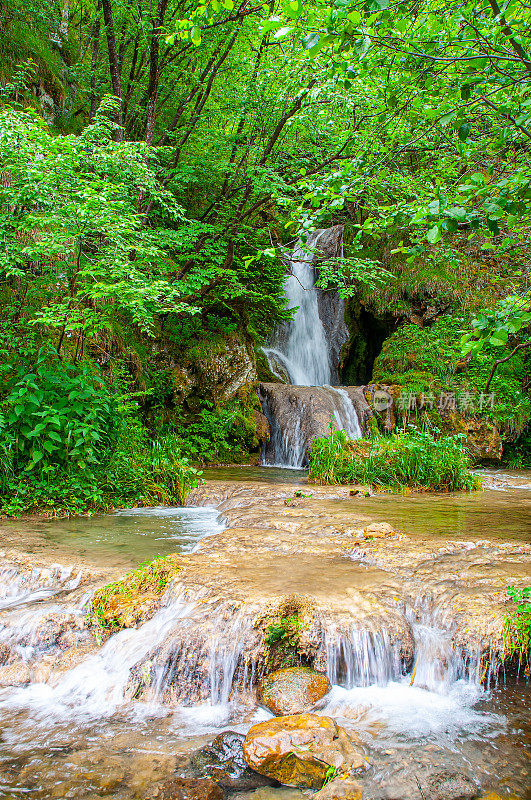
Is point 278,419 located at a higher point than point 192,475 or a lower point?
higher

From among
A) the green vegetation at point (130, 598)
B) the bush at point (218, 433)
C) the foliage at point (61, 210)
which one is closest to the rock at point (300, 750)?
the green vegetation at point (130, 598)

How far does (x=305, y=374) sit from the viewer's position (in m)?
15.7

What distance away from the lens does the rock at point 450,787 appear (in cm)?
225

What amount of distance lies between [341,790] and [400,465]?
6324mm

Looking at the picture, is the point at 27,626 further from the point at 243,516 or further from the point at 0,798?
the point at 243,516

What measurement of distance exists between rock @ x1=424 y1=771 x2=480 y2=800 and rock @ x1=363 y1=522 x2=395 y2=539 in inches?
103

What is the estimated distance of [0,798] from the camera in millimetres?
2277

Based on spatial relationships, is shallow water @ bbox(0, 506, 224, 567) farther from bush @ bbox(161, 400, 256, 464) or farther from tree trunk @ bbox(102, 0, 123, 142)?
tree trunk @ bbox(102, 0, 123, 142)

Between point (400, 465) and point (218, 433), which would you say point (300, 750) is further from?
point (218, 433)

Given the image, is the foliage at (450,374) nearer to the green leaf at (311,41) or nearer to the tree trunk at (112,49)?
the tree trunk at (112,49)

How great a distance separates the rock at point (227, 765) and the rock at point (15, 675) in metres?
1.50

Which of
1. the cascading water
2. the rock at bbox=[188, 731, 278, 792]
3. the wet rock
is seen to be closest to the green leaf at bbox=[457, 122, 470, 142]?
the rock at bbox=[188, 731, 278, 792]

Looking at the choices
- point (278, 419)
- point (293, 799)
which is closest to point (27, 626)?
point (293, 799)

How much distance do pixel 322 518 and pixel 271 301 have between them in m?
8.40
